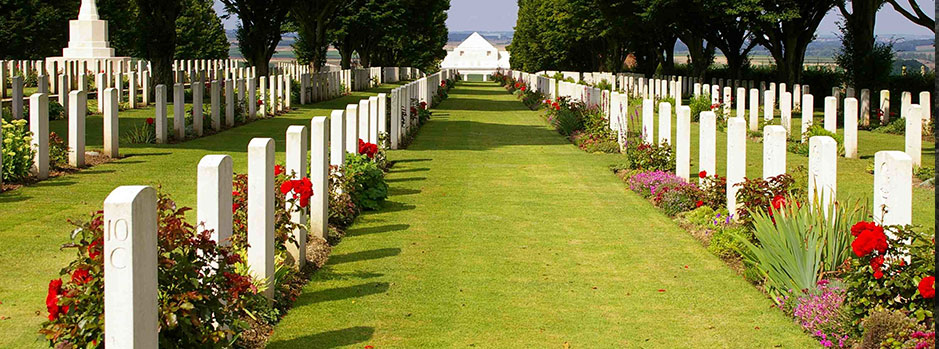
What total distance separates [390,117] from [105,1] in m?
38.5

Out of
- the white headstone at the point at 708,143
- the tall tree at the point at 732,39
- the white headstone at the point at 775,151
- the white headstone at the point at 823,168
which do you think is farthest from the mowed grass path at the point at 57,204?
the tall tree at the point at 732,39

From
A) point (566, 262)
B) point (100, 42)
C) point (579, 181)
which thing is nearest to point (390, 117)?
point (579, 181)

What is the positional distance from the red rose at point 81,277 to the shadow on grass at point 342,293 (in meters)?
2.66

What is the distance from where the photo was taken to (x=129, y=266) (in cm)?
414

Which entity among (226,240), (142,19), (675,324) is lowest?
(675,324)

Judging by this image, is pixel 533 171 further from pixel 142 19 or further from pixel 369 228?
pixel 142 19

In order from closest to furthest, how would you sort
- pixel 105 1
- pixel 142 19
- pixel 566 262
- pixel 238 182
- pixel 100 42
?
pixel 238 182 → pixel 566 262 → pixel 142 19 → pixel 100 42 → pixel 105 1

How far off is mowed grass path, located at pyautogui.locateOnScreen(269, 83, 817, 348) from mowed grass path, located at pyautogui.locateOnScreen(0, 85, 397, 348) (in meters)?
1.63

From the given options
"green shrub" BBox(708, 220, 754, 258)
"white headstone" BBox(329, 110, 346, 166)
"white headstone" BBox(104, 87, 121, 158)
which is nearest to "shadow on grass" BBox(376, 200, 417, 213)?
"white headstone" BBox(329, 110, 346, 166)

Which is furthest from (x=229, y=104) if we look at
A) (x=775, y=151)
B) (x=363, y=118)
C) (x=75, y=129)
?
(x=775, y=151)

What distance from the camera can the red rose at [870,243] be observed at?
591 centimetres

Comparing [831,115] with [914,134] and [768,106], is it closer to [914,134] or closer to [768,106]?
[914,134]

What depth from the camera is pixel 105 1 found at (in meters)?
53.3

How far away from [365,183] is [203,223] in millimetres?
6352
